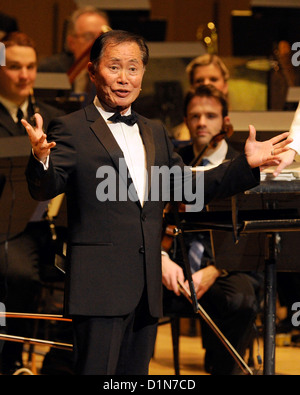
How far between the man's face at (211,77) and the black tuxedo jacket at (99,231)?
2.19 m

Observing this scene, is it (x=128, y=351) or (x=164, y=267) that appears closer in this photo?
(x=128, y=351)

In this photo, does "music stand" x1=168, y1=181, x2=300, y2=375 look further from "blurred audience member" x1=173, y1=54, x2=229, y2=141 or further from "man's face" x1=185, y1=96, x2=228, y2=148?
"blurred audience member" x1=173, y1=54, x2=229, y2=141

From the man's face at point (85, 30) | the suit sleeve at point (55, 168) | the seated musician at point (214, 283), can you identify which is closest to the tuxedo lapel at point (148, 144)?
the suit sleeve at point (55, 168)

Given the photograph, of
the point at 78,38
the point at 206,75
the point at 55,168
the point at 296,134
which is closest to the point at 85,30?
the point at 78,38

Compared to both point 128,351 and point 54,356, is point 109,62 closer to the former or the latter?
point 128,351

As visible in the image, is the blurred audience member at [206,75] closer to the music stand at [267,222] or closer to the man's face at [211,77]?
the man's face at [211,77]

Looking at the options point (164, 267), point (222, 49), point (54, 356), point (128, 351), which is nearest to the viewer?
point (128, 351)

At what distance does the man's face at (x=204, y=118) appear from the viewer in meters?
3.87

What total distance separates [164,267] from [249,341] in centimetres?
76
